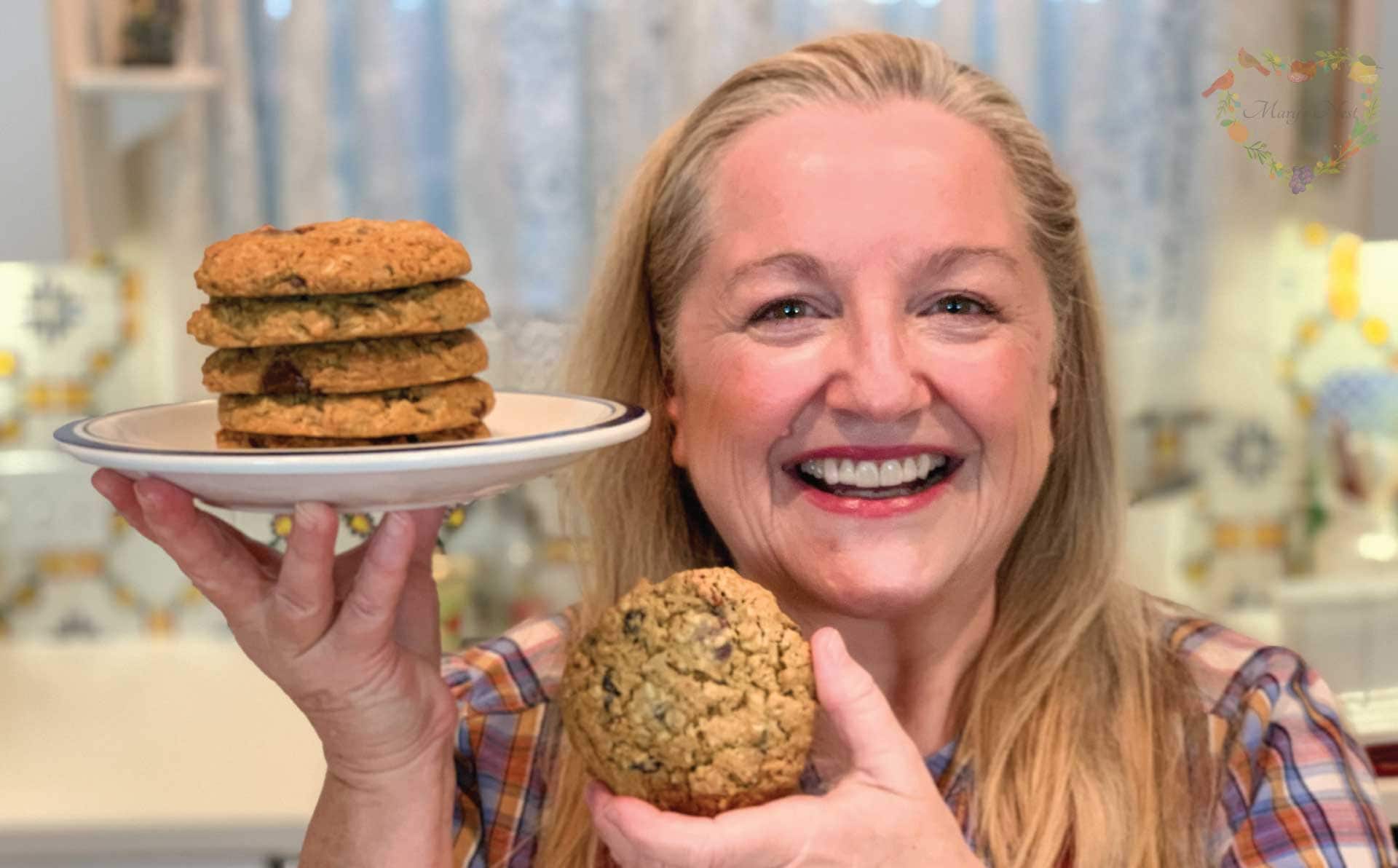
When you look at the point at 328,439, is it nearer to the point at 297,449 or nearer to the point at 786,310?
the point at 297,449

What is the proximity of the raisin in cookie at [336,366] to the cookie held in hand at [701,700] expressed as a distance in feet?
0.77

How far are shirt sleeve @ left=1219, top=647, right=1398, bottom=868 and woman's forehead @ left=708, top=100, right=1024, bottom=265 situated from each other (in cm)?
50

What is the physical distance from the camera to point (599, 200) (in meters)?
2.49

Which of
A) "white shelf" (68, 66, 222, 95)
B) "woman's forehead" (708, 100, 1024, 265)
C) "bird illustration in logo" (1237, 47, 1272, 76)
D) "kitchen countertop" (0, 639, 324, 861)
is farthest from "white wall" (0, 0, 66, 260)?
"bird illustration in logo" (1237, 47, 1272, 76)

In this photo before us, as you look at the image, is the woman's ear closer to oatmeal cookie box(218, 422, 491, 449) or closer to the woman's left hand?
oatmeal cookie box(218, 422, 491, 449)

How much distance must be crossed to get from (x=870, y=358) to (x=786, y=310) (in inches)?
4.0

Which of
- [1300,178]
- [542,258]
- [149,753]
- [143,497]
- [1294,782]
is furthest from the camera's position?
[542,258]

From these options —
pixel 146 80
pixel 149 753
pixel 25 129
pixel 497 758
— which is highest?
pixel 146 80

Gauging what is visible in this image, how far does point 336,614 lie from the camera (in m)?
0.98

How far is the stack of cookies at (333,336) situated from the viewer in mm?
876

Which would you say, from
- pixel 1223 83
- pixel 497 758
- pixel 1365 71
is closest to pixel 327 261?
pixel 497 758

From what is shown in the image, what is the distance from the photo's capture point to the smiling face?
1021mm

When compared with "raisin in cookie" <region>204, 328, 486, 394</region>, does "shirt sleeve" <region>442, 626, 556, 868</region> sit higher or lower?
lower

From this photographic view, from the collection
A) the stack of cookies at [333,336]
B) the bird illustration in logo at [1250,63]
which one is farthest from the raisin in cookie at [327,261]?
the bird illustration in logo at [1250,63]
